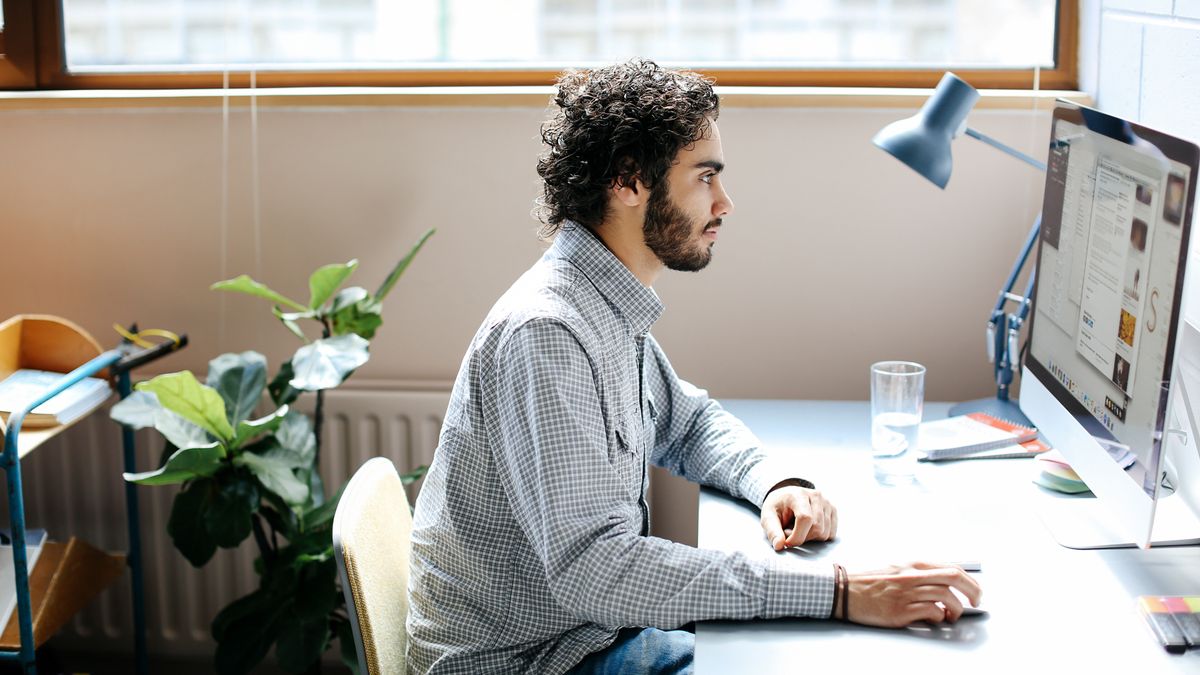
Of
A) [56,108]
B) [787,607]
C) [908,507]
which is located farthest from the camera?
[56,108]

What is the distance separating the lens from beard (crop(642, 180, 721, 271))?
59.5 inches

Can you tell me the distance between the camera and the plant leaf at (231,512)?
1.95 m

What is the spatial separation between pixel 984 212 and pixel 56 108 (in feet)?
5.60

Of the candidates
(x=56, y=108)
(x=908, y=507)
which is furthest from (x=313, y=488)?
(x=908, y=507)

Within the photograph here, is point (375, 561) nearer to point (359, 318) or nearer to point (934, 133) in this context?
point (359, 318)

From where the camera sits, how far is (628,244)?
153 cm

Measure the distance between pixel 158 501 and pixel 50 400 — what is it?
430 mm

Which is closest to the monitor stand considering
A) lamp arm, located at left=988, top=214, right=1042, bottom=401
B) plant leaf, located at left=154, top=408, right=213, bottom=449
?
lamp arm, located at left=988, top=214, right=1042, bottom=401

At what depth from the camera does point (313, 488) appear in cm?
209

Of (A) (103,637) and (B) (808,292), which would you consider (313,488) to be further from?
(B) (808,292)

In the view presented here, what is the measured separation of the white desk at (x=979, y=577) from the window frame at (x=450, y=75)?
0.75 m

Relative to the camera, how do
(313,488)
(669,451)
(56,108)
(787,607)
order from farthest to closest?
(56,108)
(313,488)
(669,451)
(787,607)

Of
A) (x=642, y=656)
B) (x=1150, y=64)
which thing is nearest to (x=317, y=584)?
(x=642, y=656)

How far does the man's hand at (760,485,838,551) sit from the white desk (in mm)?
16
